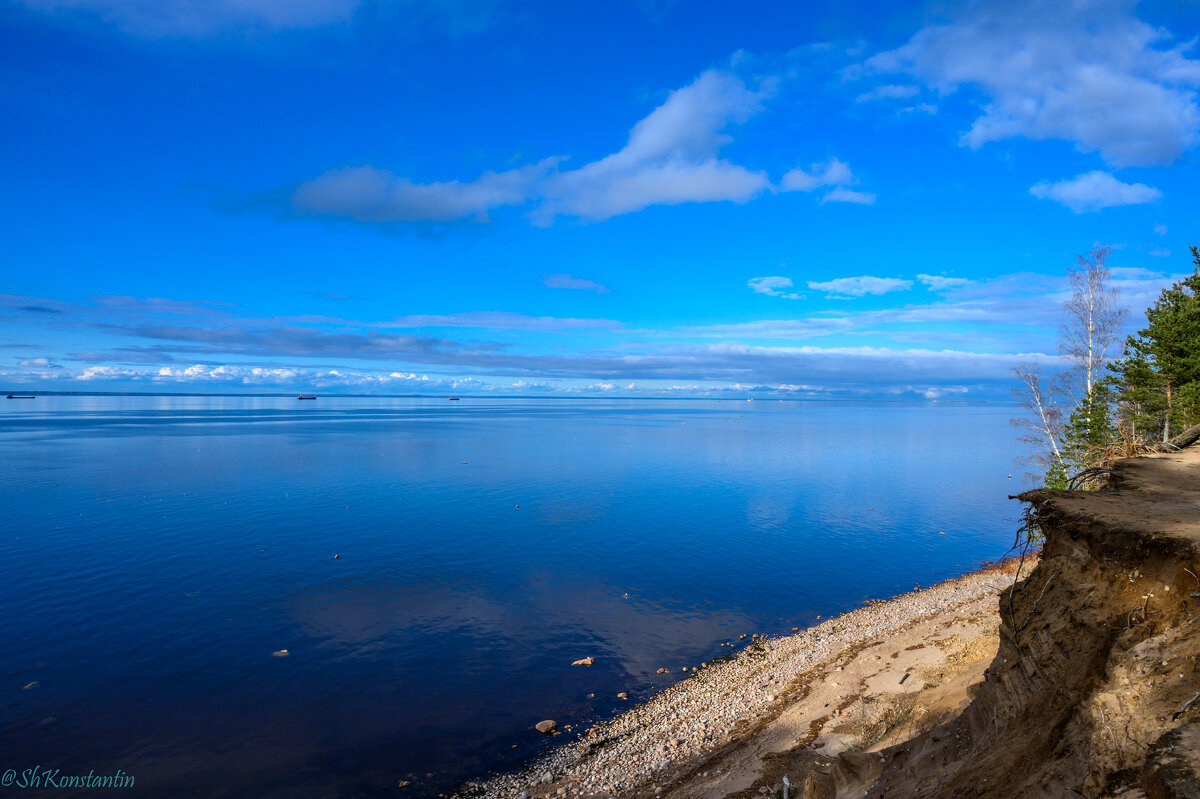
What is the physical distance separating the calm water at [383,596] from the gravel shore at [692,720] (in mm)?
1548

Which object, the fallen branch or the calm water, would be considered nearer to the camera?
the fallen branch

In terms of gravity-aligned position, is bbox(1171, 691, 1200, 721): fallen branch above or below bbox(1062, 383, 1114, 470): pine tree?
below

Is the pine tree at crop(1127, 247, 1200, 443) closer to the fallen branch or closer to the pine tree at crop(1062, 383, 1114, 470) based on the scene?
the pine tree at crop(1062, 383, 1114, 470)

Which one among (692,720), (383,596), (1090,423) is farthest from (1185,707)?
(1090,423)

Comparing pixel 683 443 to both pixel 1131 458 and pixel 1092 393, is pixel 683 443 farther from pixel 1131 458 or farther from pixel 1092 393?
pixel 1131 458

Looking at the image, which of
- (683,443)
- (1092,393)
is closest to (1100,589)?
(1092,393)

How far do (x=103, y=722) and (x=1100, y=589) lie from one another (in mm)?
31609

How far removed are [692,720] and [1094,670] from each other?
14.2 meters

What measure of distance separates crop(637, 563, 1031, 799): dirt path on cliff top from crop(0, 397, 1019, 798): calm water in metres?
6.35

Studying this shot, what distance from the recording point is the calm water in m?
21.6

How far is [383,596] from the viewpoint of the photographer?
3566cm
